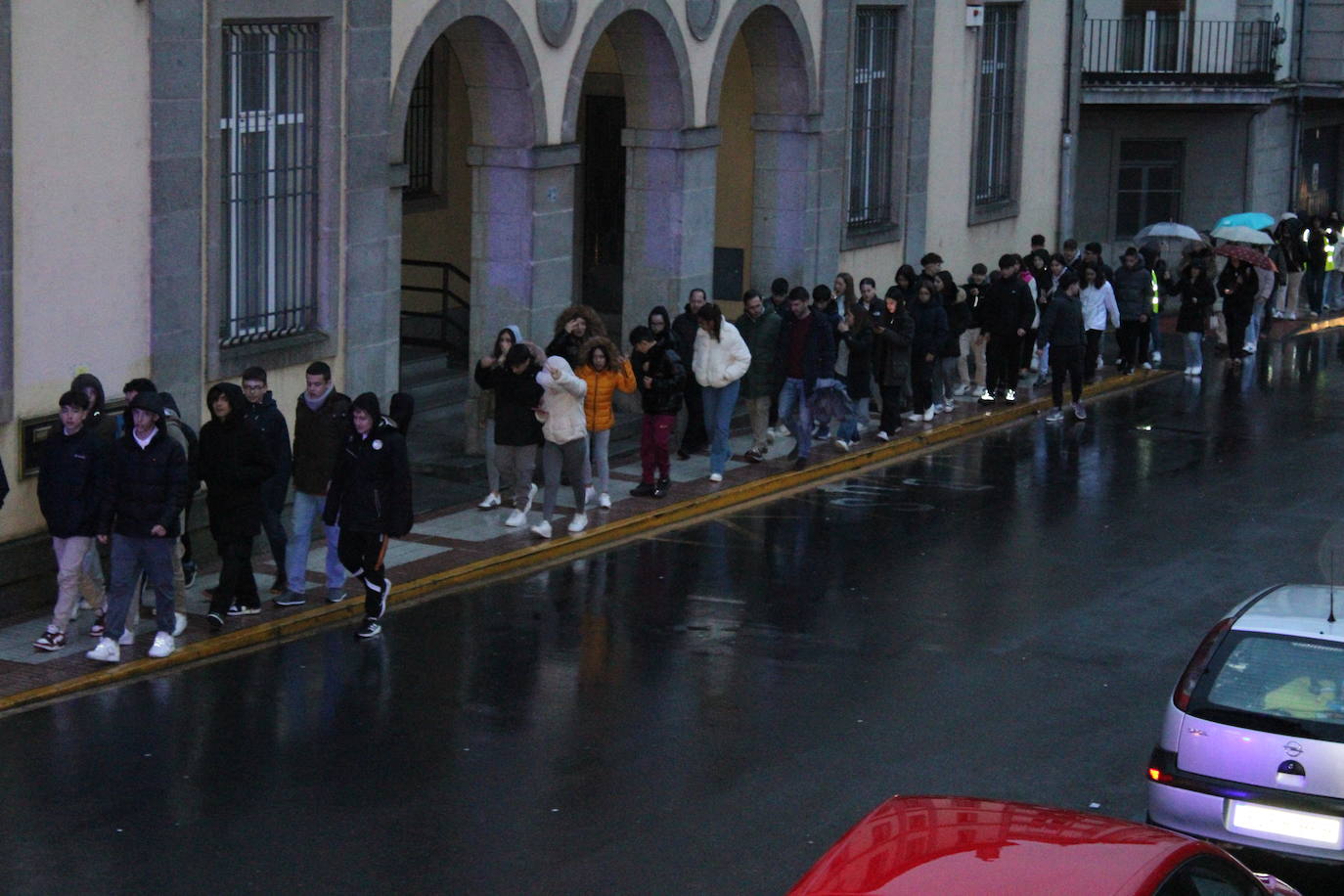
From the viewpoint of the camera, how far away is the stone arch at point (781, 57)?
23422 mm

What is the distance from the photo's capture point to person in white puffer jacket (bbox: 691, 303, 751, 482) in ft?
62.1

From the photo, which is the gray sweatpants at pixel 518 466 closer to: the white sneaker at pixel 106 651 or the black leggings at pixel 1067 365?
the white sneaker at pixel 106 651

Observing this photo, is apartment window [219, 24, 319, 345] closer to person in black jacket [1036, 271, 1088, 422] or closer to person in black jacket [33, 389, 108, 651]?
person in black jacket [33, 389, 108, 651]

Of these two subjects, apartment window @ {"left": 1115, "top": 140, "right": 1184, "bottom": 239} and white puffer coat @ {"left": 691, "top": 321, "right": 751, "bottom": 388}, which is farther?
apartment window @ {"left": 1115, "top": 140, "right": 1184, "bottom": 239}

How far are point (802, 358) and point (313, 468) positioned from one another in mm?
6318

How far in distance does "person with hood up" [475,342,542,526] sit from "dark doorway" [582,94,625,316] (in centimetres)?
971

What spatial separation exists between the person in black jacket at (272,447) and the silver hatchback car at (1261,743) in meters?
6.65

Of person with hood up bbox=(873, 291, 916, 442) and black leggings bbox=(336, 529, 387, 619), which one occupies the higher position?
person with hood up bbox=(873, 291, 916, 442)

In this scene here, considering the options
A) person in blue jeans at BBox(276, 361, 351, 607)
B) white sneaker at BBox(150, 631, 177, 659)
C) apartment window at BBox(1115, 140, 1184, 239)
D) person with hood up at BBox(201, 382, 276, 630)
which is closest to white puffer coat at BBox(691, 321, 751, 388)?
person in blue jeans at BBox(276, 361, 351, 607)

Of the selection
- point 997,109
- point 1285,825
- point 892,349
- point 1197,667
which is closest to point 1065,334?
point 892,349

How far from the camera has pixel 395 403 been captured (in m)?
14.4

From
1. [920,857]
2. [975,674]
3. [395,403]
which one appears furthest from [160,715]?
[920,857]

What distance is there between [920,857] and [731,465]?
1361 centimetres

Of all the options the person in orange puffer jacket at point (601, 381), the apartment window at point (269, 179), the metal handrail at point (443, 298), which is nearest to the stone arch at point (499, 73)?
the apartment window at point (269, 179)
